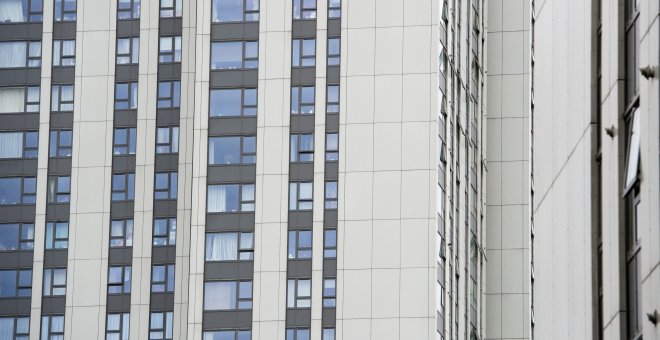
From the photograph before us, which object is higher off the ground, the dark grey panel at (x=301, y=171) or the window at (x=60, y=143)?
the window at (x=60, y=143)

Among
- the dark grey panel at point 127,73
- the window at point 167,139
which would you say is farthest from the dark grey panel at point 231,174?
the dark grey panel at point 127,73

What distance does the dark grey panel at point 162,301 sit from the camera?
94938 millimetres

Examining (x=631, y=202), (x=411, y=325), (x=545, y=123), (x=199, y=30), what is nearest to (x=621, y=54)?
(x=631, y=202)

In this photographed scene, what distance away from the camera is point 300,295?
9138 centimetres

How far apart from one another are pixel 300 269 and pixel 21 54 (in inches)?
749

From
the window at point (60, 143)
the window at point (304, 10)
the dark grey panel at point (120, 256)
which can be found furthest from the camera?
the window at point (60, 143)

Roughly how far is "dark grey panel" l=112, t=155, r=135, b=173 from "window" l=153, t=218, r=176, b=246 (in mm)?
2942

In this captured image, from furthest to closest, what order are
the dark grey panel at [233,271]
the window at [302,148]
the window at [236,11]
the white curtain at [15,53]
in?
the white curtain at [15,53]
the window at [236,11]
the window at [302,148]
the dark grey panel at [233,271]

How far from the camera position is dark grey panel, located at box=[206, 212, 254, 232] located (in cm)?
9294

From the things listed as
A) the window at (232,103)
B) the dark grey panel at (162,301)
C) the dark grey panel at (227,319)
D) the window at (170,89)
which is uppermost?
the window at (170,89)

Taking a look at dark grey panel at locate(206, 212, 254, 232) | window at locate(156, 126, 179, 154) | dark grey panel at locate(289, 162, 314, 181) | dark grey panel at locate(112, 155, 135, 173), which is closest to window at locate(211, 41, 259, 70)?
window at locate(156, 126, 179, 154)

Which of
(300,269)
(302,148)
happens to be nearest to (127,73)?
(302,148)

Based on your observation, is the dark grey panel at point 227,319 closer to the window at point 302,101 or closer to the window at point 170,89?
the window at point 302,101

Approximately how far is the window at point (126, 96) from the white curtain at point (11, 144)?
5132 mm
